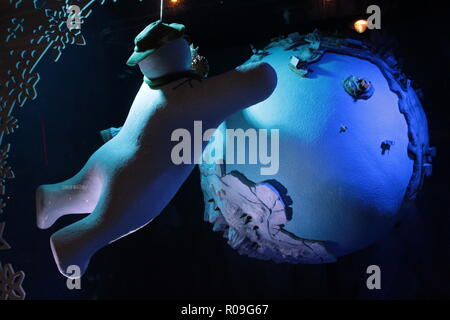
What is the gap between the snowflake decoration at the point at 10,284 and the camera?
107 centimetres

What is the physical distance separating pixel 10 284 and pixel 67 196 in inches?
17.0

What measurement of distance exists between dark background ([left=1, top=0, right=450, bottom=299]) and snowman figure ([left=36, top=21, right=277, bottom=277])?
0.32 m

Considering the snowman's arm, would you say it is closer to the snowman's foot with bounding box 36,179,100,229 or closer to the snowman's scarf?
the snowman's scarf

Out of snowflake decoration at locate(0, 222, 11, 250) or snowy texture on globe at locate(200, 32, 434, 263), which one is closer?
snowy texture on globe at locate(200, 32, 434, 263)

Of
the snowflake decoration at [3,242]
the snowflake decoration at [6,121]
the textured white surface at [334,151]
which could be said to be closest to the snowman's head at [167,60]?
the textured white surface at [334,151]

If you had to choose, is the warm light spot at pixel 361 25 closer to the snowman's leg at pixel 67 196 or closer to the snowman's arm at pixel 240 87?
the snowman's arm at pixel 240 87

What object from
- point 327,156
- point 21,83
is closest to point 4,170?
point 21,83

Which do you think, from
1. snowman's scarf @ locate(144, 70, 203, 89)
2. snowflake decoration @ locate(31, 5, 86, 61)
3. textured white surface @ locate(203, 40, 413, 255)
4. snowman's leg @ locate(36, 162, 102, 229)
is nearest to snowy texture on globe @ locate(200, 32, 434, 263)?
textured white surface @ locate(203, 40, 413, 255)

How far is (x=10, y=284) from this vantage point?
1.08 m

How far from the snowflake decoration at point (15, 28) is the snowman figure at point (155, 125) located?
0.55m

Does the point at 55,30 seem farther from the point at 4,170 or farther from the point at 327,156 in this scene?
the point at 327,156

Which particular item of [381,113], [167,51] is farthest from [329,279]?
[167,51]

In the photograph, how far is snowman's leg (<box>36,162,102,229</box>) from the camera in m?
0.81

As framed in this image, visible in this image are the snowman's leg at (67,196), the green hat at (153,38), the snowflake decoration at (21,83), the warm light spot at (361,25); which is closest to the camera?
the green hat at (153,38)
